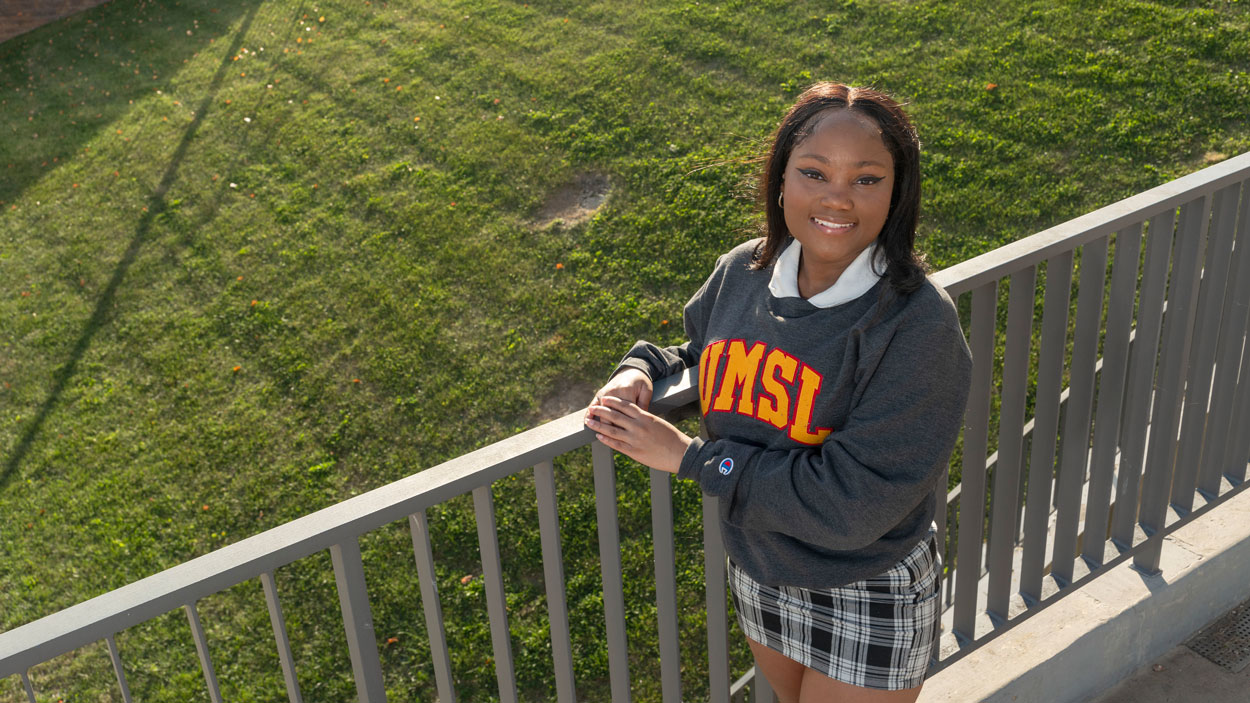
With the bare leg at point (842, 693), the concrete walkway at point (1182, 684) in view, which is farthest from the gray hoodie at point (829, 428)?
the concrete walkway at point (1182, 684)

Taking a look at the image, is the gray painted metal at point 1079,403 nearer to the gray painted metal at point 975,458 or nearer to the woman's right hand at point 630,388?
the gray painted metal at point 975,458

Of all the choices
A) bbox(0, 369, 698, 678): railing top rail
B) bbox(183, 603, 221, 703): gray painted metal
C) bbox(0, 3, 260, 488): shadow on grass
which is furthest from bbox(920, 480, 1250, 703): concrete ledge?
bbox(0, 3, 260, 488): shadow on grass

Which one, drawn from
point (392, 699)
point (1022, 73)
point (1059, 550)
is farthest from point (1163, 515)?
point (1022, 73)

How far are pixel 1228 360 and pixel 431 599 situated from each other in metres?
2.20

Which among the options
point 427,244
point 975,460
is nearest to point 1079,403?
point 975,460

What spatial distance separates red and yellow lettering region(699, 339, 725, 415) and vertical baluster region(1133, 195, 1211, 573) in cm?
118

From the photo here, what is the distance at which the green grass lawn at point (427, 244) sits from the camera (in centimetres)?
558

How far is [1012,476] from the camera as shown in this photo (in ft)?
8.29

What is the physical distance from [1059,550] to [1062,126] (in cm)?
544

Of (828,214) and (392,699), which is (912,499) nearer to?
(828,214)

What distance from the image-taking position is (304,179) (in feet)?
29.5

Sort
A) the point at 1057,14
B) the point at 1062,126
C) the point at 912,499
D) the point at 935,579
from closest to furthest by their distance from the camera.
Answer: the point at 912,499 → the point at 935,579 → the point at 1062,126 → the point at 1057,14

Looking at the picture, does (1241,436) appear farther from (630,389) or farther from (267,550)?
(267,550)

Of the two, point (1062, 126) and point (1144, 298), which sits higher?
point (1144, 298)
